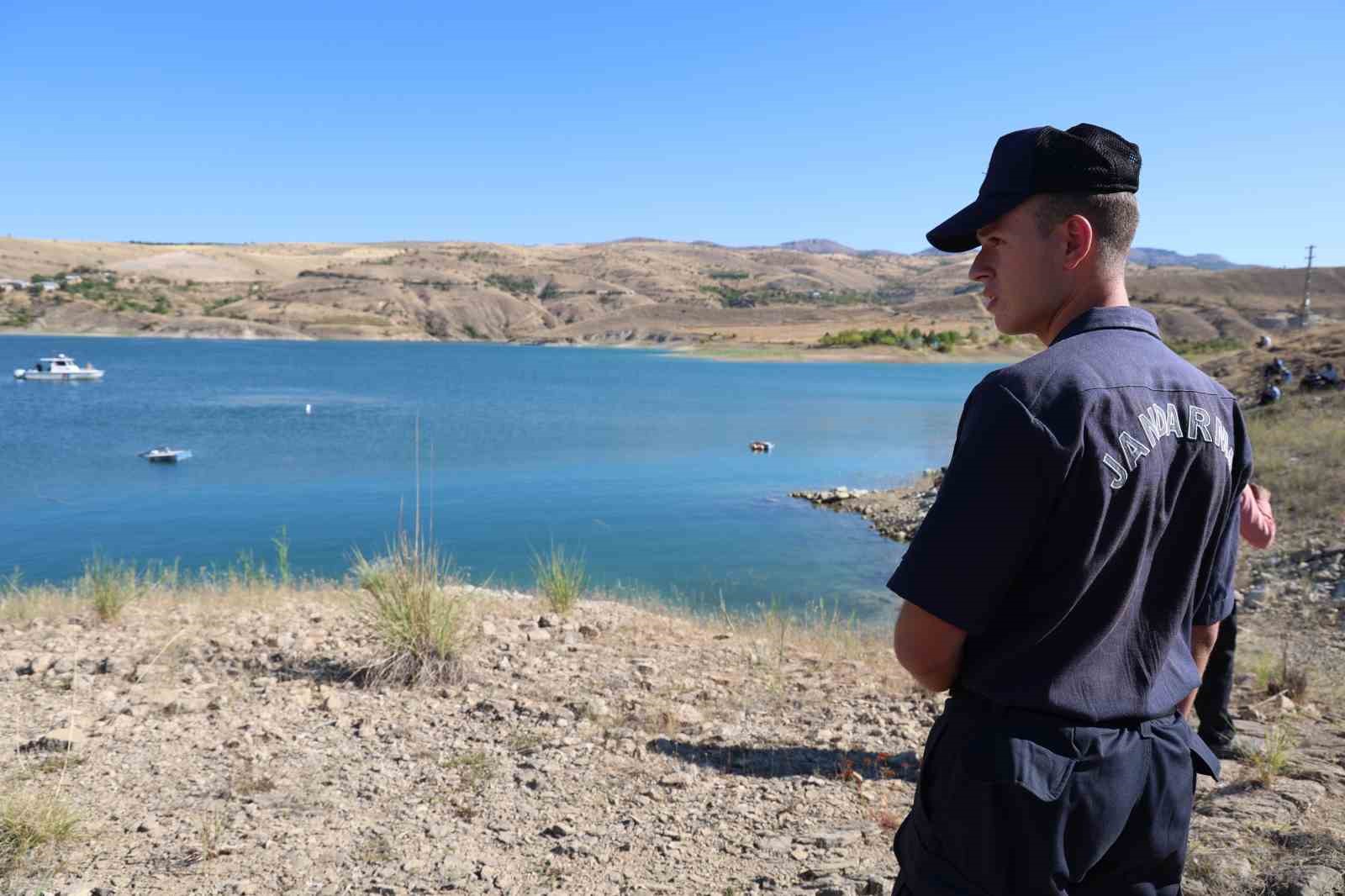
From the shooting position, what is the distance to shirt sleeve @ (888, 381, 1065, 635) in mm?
1572

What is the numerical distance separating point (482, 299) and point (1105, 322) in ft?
432

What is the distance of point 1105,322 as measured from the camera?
177 cm

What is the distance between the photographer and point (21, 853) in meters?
3.65

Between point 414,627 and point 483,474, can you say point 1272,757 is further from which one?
point 483,474

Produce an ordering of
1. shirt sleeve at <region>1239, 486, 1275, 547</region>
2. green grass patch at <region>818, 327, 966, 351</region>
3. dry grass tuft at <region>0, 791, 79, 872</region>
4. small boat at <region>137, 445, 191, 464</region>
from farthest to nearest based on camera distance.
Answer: green grass patch at <region>818, 327, 966, 351</region> < small boat at <region>137, 445, 191, 464</region> < dry grass tuft at <region>0, 791, 79, 872</region> < shirt sleeve at <region>1239, 486, 1275, 547</region>

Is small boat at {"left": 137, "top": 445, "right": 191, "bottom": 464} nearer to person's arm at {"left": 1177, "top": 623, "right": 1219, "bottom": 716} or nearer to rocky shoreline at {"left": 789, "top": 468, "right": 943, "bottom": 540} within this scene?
rocky shoreline at {"left": 789, "top": 468, "right": 943, "bottom": 540}

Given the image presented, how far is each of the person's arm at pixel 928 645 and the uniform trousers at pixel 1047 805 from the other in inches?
3.2

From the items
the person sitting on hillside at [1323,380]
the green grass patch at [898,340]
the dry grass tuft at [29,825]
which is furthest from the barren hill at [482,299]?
the dry grass tuft at [29,825]

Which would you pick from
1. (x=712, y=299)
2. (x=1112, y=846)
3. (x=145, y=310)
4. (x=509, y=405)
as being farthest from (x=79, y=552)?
(x=712, y=299)

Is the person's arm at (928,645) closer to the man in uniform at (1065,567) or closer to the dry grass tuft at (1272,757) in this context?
the man in uniform at (1065,567)

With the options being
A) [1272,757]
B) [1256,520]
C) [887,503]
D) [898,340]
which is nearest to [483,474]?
[887,503]

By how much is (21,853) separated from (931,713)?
4.41 metres

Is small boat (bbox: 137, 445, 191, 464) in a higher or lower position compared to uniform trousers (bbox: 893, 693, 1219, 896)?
lower

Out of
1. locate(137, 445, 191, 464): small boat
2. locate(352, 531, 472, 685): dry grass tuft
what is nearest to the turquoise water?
locate(137, 445, 191, 464): small boat
